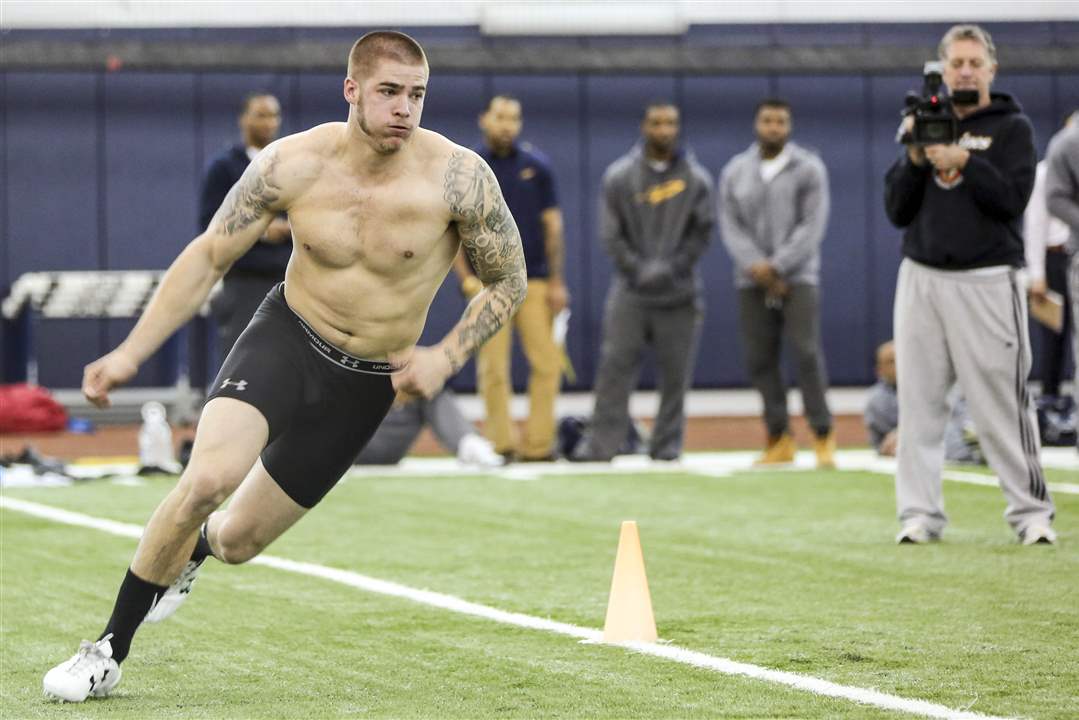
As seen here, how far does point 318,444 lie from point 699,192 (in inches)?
330

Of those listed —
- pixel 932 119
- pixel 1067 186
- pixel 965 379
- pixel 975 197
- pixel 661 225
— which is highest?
pixel 932 119

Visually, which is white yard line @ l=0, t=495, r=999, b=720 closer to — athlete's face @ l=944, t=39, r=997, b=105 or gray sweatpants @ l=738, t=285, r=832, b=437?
athlete's face @ l=944, t=39, r=997, b=105

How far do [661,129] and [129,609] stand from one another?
8961mm

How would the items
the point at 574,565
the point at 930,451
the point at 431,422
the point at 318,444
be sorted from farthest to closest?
the point at 431,422 < the point at 930,451 < the point at 574,565 < the point at 318,444

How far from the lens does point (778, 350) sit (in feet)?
44.9

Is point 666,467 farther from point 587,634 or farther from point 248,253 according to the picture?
point 587,634

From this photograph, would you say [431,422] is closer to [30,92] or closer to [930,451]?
[930,451]

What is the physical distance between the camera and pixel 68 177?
21219 mm

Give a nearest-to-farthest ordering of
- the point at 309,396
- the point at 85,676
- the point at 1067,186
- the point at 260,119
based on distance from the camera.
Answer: the point at 85,676
the point at 309,396
the point at 1067,186
the point at 260,119

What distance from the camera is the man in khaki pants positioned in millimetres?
13844

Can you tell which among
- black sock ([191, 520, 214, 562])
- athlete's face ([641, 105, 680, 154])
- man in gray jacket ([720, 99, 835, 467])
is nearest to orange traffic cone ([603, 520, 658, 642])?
black sock ([191, 520, 214, 562])

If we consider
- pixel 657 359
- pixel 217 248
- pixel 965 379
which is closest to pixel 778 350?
pixel 657 359

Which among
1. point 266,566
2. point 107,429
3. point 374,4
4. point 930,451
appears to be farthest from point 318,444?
point 374,4

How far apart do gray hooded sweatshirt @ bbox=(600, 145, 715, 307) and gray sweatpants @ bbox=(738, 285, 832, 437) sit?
A: 0.54 metres
